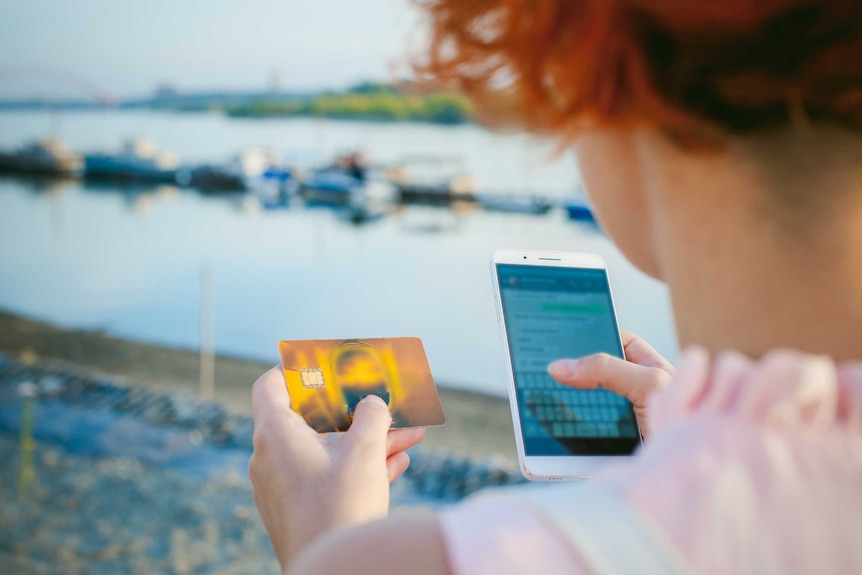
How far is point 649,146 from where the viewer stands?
1.60 feet

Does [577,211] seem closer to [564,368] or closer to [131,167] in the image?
[131,167]

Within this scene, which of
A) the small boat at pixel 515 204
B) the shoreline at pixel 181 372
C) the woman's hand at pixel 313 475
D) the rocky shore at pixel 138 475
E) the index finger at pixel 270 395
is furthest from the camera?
the small boat at pixel 515 204

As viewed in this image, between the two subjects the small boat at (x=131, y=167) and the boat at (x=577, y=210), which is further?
the small boat at (x=131, y=167)

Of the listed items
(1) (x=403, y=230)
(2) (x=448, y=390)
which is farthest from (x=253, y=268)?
(2) (x=448, y=390)

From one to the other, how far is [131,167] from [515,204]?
21275mm

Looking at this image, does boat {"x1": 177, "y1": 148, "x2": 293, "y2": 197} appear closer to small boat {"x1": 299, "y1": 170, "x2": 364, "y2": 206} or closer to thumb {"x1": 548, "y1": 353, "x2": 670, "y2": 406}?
small boat {"x1": 299, "y1": 170, "x2": 364, "y2": 206}

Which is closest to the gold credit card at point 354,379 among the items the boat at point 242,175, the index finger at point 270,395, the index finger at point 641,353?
the index finger at point 270,395

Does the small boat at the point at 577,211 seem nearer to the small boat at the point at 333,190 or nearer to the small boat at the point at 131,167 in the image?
the small boat at the point at 333,190

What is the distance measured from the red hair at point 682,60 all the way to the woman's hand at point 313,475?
28 cm

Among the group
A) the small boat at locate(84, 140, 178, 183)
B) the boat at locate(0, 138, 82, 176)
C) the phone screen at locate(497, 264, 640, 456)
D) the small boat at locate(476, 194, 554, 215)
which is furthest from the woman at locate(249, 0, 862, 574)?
the boat at locate(0, 138, 82, 176)

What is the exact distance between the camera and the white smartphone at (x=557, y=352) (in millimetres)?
1006

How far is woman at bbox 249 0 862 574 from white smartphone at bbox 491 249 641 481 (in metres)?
0.50

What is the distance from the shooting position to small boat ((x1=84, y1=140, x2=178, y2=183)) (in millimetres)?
45562

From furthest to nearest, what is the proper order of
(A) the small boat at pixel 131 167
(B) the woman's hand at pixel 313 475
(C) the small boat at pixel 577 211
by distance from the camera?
(A) the small boat at pixel 131 167 → (C) the small boat at pixel 577 211 → (B) the woman's hand at pixel 313 475
